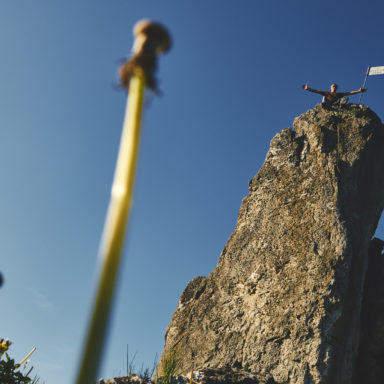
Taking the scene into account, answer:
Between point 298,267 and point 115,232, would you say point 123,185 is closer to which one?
point 115,232

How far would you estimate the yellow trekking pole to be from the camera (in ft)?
2.00

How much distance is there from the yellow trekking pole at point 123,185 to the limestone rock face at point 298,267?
18.8 feet

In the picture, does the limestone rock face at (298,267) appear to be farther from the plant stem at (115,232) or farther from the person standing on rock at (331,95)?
the plant stem at (115,232)

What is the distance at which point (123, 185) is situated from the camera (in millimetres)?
732

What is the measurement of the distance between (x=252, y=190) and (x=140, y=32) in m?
7.83

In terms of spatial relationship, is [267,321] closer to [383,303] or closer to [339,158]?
[383,303]

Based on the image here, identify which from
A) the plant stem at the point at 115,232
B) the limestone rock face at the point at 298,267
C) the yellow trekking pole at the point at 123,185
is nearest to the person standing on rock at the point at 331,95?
the limestone rock face at the point at 298,267

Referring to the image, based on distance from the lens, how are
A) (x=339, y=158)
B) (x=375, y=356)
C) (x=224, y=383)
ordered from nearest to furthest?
1. (x=224, y=383)
2. (x=375, y=356)
3. (x=339, y=158)

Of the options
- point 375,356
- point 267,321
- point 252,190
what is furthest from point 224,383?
point 252,190

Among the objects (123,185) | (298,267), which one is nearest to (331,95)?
(298,267)

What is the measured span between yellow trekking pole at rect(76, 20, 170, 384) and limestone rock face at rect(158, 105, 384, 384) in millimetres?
5728

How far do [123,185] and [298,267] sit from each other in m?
6.57

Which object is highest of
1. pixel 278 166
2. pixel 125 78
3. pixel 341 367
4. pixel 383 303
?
pixel 278 166

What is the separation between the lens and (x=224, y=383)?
483 cm
